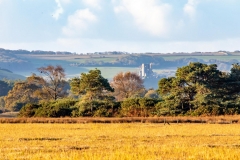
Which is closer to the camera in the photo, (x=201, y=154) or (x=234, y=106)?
(x=201, y=154)

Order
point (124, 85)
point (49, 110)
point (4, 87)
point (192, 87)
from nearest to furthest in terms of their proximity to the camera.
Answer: point (49, 110) → point (192, 87) → point (124, 85) → point (4, 87)

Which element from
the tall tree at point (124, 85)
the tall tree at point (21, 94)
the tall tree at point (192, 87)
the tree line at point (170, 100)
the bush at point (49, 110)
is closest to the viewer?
the tree line at point (170, 100)

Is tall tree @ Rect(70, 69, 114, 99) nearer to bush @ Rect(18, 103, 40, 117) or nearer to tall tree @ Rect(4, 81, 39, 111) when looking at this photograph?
bush @ Rect(18, 103, 40, 117)

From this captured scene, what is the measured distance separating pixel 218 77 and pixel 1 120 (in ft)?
105

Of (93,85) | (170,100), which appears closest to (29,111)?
(93,85)

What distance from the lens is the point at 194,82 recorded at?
6631 cm

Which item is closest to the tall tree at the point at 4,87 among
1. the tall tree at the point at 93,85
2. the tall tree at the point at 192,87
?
the tall tree at the point at 93,85

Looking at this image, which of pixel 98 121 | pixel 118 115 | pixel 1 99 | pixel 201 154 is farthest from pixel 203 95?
pixel 1 99

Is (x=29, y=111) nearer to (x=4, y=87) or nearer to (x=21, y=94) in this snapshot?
(x=21, y=94)

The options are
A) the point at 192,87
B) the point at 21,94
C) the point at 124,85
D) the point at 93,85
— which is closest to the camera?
the point at 192,87

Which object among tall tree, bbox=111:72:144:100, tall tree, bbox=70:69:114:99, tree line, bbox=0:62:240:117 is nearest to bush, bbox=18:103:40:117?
tree line, bbox=0:62:240:117

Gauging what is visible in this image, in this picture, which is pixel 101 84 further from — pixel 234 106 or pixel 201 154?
pixel 201 154

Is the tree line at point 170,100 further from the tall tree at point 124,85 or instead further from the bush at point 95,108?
the tall tree at point 124,85

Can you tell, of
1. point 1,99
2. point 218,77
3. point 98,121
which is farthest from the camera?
point 1,99
